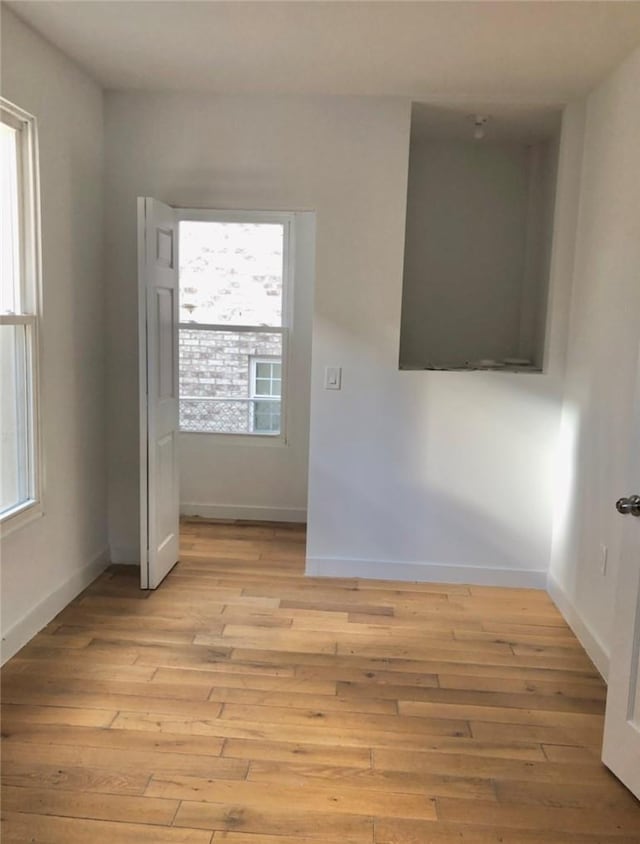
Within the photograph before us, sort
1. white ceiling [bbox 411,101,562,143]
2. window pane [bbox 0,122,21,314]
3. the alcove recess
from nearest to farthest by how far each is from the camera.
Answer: window pane [bbox 0,122,21,314], white ceiling [bbox 411,101,562,143], the alcove recess

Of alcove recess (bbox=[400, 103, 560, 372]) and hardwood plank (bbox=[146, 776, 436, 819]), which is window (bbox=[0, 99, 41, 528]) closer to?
hardwood plank (bbox=[146, 776, 436, 819])

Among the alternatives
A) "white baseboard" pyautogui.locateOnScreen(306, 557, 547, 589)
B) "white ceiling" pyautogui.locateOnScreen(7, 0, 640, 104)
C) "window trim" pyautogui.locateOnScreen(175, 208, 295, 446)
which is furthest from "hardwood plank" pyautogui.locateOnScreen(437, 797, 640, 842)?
"window trim" pyautogui.locateOnScreen(175, 208, 295, 446)

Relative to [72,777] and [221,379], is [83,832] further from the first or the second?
[221,379]

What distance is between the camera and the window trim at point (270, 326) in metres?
4.59

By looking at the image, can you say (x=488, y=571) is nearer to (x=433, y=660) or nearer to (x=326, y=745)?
(x=433, y=660)

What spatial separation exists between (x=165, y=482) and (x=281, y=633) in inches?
41.8

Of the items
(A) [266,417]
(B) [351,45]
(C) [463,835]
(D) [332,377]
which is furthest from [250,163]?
(C) [463,835]

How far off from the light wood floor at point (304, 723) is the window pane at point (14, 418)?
67 cm

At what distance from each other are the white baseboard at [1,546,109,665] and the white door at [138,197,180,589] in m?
0.29

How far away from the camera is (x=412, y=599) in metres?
3.52

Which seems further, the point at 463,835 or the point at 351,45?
the point at 351,45

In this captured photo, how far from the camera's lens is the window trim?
4594mm

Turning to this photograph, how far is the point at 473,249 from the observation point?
4.19m

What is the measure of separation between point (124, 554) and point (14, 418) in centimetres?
130
